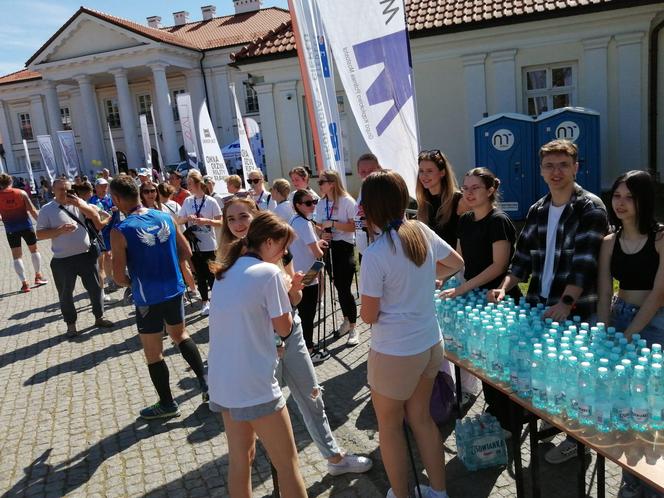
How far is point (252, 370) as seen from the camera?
2.52 m

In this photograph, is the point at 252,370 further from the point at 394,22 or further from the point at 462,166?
the point at 462,166

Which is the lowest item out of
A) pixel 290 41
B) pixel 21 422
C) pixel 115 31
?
pixel 21 422

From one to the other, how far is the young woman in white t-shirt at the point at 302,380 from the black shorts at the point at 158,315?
1183 mm

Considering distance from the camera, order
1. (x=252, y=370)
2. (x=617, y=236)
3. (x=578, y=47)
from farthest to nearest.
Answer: (x=578, y=47), (x=617, y=236), (x=252, y=370)

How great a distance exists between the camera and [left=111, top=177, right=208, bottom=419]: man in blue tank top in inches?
163

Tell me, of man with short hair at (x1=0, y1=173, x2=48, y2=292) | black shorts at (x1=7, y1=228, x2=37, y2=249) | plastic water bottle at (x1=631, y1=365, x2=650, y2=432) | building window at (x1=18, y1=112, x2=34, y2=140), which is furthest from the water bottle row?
building window at (x1=18, y1=112, x2=34, y2=140)

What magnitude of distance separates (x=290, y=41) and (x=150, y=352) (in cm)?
1399

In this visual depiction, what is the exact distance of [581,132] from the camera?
12.0 m

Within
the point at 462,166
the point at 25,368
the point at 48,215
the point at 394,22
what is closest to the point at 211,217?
the point at 48,215

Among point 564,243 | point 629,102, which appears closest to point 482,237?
point 564,243

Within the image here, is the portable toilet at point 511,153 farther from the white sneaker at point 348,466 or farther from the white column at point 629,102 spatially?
the white sneaker at point 348,466

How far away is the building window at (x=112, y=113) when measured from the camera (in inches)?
1560

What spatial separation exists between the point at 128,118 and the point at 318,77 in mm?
33343

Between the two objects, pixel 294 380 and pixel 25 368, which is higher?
pixel 294 380
